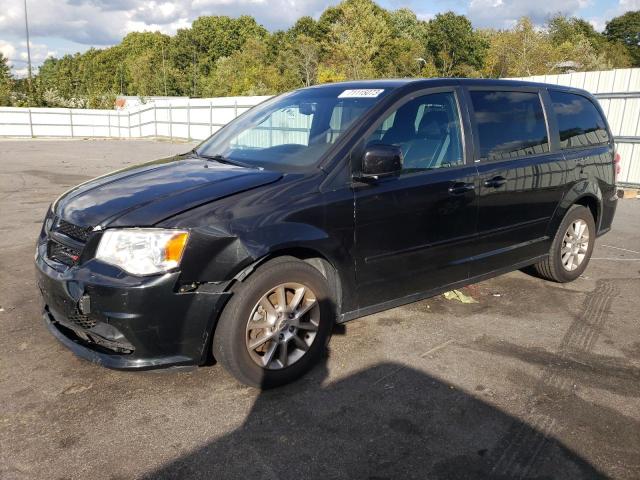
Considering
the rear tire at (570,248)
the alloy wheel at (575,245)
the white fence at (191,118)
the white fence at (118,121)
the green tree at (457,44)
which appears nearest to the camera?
the rear tire at (570,248)

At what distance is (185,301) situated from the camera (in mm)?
2846

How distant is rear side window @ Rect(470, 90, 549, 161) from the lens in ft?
13.8

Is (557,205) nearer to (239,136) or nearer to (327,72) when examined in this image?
(239,136)

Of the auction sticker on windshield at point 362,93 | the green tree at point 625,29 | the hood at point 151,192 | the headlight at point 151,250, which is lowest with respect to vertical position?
the headlight at point 151,250

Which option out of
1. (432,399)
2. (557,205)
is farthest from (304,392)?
(557,205)

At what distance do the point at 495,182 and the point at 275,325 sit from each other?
6.98 ft

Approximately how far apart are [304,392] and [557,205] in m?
3.05

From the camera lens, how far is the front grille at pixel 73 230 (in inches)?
119

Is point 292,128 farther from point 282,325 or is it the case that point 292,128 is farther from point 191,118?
point 191,118

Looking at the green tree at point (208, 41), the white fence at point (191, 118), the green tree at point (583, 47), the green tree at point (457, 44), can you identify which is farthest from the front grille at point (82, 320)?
the green tree at point (208, 41)

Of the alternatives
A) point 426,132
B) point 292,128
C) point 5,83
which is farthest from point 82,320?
point 5,83

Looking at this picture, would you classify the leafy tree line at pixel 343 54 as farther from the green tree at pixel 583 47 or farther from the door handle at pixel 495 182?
the door handle at pixel 495 182

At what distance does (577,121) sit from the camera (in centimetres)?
519

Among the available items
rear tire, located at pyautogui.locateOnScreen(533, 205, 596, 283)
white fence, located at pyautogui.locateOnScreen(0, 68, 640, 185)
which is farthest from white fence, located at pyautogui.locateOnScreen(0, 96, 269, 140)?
rear tire, located at pyautogui.locateOnScreen(533, 205, 596, 283)
